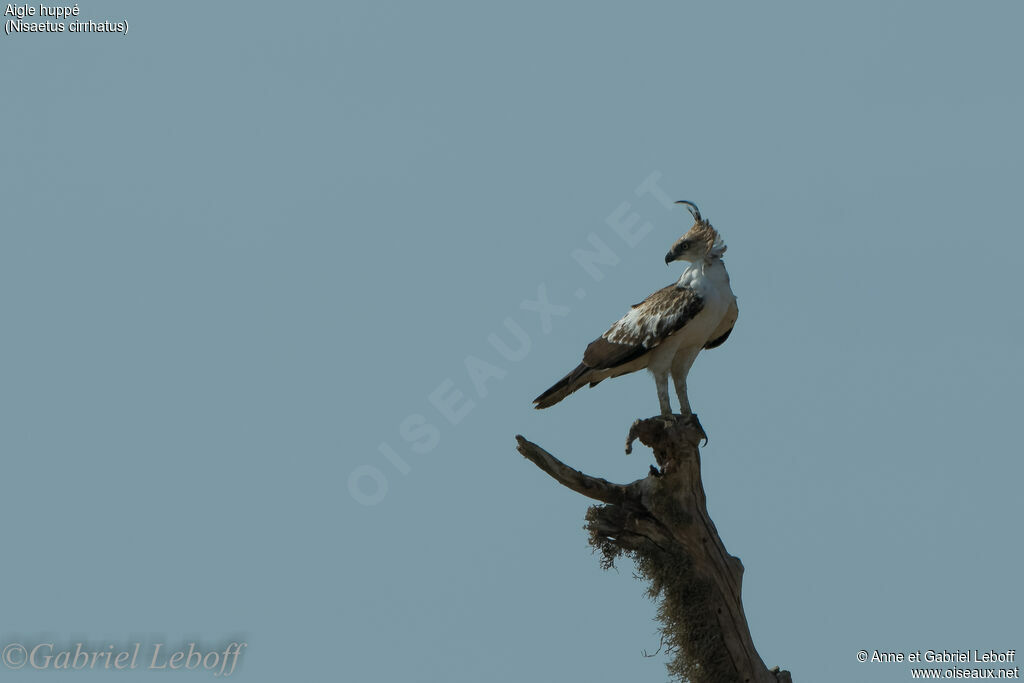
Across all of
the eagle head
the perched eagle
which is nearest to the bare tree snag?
the perched eagle

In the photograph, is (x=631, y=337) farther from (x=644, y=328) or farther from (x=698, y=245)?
(x=698, y=245)

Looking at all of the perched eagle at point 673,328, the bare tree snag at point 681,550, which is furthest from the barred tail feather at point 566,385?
the bare tree snag at point 681,550

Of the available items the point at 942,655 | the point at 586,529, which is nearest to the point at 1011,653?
the point at 942,655

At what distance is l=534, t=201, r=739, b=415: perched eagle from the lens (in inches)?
414

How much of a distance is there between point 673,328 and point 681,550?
2051mm

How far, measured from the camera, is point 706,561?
9.80 meters

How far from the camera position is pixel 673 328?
10.4m

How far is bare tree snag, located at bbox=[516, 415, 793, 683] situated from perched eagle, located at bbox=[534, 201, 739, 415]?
0.90 metres

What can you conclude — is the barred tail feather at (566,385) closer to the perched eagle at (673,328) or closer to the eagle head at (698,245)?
the perched eagle at (673,328)

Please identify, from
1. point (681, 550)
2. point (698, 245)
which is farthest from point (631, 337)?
point (681, 550)

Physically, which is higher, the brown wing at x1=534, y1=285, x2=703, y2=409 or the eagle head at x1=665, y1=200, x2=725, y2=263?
the eagle head at x1=665, y1=200, x2=725, y2=263

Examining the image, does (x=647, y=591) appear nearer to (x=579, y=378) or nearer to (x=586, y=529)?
(x=586, y=529)

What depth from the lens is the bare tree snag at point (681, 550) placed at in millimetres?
9727

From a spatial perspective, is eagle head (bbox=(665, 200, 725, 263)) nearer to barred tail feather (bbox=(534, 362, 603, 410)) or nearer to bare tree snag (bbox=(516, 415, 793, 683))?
barred tail feather (bbox=(534, 362, 603, 410))
